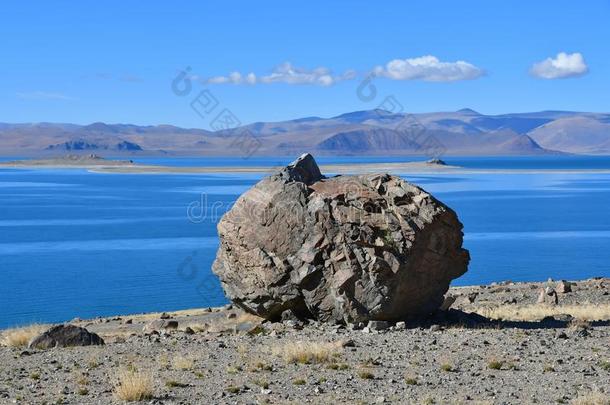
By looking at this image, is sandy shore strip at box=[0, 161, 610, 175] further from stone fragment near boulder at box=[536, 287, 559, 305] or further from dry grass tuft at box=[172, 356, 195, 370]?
dry grass tuft at box=[172, 356, 195, 370]

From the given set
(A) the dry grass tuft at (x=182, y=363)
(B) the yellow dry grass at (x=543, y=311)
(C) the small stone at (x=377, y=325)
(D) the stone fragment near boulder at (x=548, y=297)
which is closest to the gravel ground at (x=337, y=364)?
(A) the dry grass tuft at (x=182, y=363)

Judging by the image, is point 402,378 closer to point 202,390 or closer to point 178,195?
point 202,390

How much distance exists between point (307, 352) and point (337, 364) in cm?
54

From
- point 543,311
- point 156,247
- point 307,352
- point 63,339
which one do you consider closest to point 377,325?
point 307,352

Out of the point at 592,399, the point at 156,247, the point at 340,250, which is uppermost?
the point at 340,250

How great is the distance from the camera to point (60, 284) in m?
31.2

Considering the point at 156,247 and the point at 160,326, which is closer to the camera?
the point at 160,326

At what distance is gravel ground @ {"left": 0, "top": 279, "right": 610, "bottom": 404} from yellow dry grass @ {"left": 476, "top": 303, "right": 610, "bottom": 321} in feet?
2.98

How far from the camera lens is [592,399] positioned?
31.7 feet

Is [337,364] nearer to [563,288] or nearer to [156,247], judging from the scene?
→ [563,288]

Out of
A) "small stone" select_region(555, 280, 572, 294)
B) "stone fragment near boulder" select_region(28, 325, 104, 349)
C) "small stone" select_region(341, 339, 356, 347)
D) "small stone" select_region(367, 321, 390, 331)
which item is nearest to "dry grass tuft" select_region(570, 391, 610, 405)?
"small stone" select_region(341, 339, 356, 347)

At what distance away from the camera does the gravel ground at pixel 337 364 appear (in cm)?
1034

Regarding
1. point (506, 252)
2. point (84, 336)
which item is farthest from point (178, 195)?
point (84, 336)

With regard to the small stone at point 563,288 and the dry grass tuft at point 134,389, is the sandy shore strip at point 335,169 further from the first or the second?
the dry grass tuft at point 134,389
